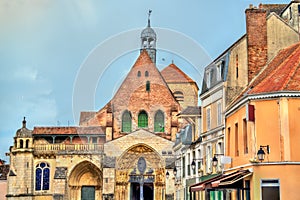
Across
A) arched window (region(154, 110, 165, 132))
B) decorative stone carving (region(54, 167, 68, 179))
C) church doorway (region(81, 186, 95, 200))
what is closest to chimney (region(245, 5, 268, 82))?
decorative stone carving (region(54, 167, 68, 179))

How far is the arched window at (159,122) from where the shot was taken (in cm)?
5612

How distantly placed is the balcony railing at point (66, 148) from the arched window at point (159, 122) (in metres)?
6.30

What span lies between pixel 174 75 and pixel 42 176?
25908 mm

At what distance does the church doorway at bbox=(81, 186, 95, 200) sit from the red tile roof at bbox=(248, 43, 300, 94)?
3432 centimetres

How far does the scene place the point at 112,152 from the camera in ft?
171

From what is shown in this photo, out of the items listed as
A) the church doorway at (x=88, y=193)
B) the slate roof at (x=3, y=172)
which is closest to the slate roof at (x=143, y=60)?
the church doorway at (x=88, y=193)

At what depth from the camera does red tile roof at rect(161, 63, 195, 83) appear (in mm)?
72044

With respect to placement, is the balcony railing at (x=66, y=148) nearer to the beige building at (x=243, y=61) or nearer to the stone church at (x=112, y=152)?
the stone church at (x=112, y=152)

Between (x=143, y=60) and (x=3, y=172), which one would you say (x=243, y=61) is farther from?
(x=3, y=172)

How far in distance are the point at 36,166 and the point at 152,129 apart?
11.9 m

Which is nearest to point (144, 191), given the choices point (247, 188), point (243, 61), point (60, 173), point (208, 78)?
point (60, 173)

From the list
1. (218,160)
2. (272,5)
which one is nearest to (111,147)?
(272,5)

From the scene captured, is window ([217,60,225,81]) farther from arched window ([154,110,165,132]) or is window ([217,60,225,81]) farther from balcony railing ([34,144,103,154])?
arched window ([154,110,165,132])

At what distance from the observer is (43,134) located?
55.2m
